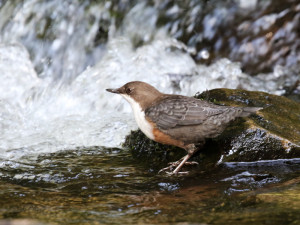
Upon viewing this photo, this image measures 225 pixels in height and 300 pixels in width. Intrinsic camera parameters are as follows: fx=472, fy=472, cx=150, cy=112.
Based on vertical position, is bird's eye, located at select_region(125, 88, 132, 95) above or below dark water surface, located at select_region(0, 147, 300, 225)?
above

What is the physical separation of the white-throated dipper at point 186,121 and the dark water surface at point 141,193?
13.1 inches

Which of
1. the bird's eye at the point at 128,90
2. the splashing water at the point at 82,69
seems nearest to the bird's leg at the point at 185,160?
the bird's eye at the point at 128,90

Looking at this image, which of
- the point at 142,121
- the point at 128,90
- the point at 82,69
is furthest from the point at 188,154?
the point at 82,69

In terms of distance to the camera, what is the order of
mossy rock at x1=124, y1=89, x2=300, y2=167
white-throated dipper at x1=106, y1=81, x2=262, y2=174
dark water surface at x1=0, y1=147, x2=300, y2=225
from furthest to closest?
mossy rock at x1=124, y1=89, x2=300, y2=167
white-throated dipper at x1=106, y1=81, x2=262, y2=174
dark water surface at x1=0, y1=147, x2=300, y2=225

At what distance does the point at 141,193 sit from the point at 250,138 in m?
1.28

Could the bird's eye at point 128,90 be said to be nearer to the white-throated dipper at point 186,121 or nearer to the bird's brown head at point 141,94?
the bird's brown head at point 141,94

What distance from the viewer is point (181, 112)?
4.67 meters

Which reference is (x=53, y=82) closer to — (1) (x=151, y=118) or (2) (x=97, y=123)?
(2) (x=97, y=123)

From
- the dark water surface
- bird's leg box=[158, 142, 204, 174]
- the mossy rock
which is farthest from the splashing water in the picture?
bird's leg box=[158, 142, 204, 174]

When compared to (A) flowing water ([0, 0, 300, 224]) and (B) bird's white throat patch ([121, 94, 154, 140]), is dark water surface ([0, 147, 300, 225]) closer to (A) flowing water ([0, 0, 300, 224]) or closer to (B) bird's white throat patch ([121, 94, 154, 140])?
(A) flowing water ([0, 0, 300, 224])

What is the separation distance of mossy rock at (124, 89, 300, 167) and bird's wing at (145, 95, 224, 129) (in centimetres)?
35

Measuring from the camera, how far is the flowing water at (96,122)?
11.7 ft

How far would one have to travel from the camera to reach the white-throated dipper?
454 centimetres

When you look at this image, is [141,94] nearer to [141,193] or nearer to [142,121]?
[142,121]
